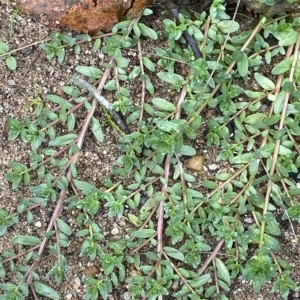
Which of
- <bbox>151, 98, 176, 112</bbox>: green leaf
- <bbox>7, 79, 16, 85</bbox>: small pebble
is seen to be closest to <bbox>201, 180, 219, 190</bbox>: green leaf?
<bbox>151, 98, 176, 112</bbox>: green leaf

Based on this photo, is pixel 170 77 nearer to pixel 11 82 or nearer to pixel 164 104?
pixel 164 104

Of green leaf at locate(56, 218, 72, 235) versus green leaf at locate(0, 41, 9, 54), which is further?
green leaf at locate(0, 41, 9, 54)

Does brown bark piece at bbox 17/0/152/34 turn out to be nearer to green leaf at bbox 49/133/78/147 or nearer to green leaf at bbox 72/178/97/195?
green leaf at bbox 49/133/78/147

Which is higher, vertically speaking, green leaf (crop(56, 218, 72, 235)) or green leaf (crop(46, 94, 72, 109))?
green leaf (crop(46, 94, 72, 109))

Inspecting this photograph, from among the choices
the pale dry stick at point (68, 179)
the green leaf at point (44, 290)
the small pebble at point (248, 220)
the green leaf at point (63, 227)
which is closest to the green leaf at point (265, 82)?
the small pebble at point (248, 220)

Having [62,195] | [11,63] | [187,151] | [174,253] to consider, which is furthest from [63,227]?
[11,63]

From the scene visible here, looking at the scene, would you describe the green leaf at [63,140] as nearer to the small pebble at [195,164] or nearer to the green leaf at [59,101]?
the green leaf at [59,101]
